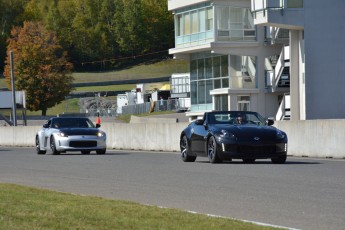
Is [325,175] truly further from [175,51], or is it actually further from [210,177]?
[175,51]

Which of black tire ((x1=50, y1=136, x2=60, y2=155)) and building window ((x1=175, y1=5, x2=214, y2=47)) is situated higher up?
building window ((x1=175, y1=5, x2=214, y2=47))

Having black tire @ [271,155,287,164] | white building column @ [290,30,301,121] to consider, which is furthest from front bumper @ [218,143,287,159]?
white building column @ [290,30,301,121]

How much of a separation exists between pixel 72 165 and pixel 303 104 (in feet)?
100

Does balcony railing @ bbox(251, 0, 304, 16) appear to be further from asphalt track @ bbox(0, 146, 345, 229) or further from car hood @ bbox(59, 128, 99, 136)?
asphalt track @ bbox(0, 146, 345, 229)

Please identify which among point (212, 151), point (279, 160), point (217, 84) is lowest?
point (279, 160)

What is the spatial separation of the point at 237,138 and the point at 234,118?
5.20ft

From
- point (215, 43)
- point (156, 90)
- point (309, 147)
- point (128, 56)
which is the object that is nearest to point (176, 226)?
point (309, 147)

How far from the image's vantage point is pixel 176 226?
10.7 meters

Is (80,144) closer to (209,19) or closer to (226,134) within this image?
(226,134)

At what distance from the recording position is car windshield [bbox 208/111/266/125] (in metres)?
25.7

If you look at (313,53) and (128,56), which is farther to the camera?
(128,56)

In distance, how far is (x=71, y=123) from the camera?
118ft

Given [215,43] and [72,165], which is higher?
[215,43]

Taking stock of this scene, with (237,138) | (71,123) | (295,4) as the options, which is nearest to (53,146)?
(71,123)
